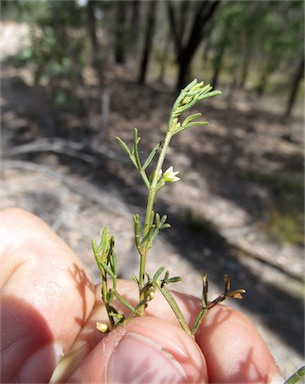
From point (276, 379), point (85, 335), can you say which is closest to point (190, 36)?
point (85, 335)

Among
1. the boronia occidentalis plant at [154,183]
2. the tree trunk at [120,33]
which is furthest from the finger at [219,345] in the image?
the tree trunk at [120,33]

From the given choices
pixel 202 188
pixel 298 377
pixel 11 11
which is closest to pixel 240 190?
pixel 202 188

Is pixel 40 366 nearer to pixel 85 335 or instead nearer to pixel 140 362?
pixel 85 335

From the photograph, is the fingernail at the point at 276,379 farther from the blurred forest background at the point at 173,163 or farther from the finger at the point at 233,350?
the blurred forest background at the point at 173,163

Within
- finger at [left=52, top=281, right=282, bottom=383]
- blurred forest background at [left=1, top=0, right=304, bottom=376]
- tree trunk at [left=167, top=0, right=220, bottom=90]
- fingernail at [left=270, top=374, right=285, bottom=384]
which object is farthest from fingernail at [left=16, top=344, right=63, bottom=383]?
tree trunk at [left=167, top=0, right=220, bottom=90]

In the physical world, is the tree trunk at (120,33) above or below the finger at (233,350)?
above

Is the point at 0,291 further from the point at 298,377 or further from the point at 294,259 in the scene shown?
the point at 294,259
